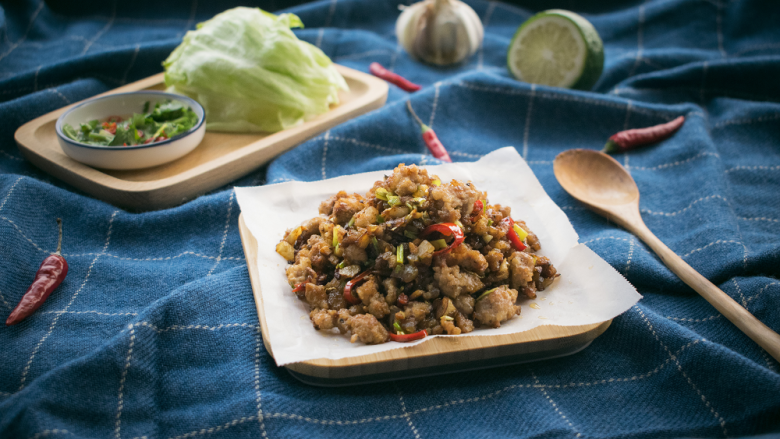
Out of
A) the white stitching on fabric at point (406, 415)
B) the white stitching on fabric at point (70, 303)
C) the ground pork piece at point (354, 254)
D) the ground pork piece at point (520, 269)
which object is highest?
the ground pork piece at point (520, 269)

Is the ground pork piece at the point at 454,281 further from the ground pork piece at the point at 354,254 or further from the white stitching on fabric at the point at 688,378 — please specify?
the white stitching on fabric at the point at 688,378

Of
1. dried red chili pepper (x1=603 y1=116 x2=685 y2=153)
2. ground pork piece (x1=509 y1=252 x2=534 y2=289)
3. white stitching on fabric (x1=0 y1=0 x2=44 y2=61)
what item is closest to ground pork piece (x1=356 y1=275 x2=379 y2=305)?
ground pork piece (x1=509 y1=252 x2=534 y2=289)

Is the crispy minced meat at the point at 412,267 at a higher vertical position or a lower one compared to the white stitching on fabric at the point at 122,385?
higher

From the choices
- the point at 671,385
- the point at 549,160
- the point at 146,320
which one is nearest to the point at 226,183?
the point at 146,320

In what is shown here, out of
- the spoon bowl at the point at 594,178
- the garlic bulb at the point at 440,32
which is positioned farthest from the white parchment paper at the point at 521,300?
the garlic bulb at the point at 440,32

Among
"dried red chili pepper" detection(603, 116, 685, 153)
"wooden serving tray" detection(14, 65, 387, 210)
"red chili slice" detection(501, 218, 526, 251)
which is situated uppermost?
"dried red chili pepper" detection(603, 116, 685, 153)

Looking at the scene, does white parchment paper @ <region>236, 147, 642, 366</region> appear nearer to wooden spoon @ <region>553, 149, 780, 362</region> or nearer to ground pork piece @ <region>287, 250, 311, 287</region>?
ground pork piece @ <region>287, 250, 311, 287</region>

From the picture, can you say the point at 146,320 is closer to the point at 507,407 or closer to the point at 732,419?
the point at 507,407
